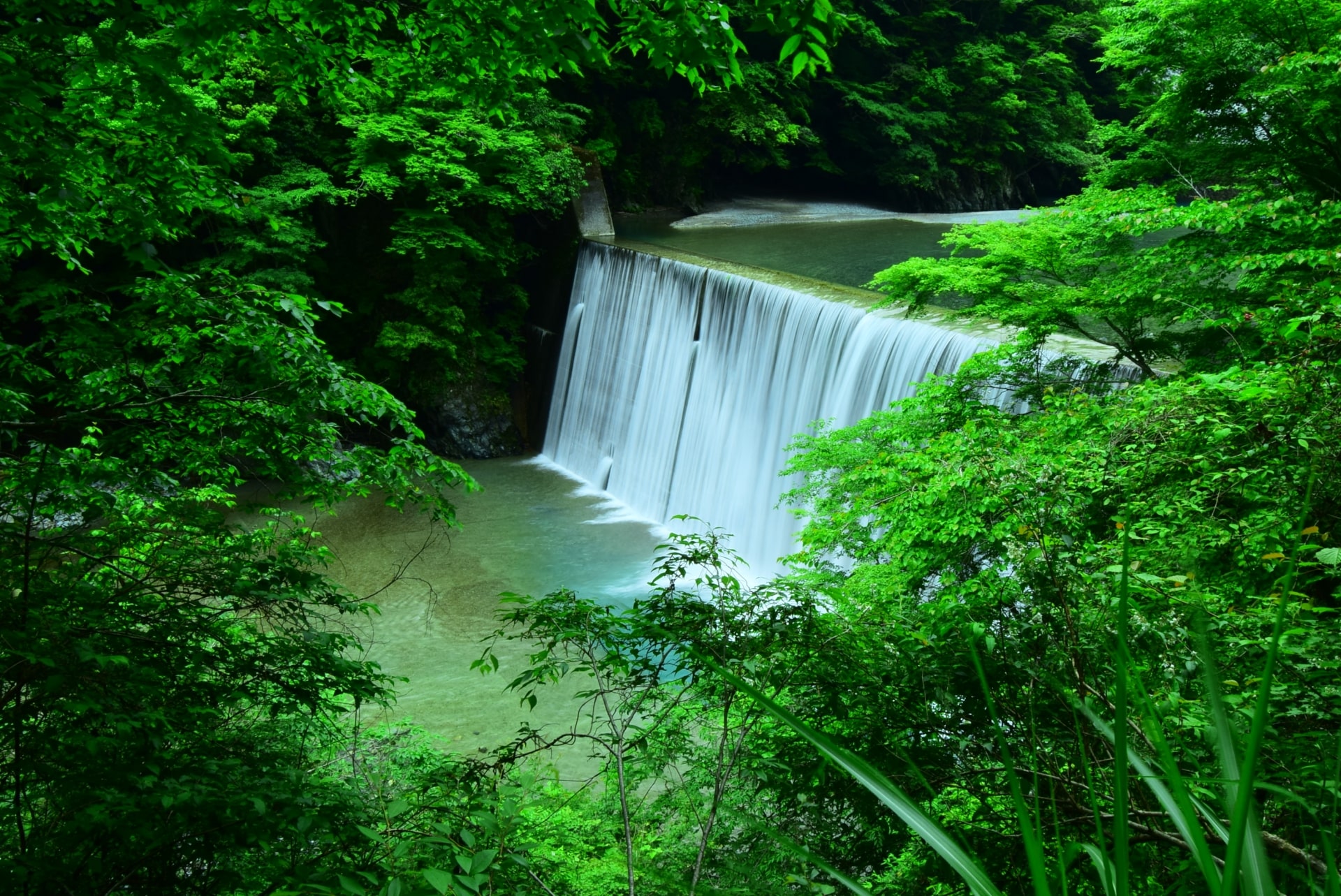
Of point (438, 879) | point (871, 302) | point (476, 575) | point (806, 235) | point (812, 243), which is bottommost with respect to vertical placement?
point (476, 575)

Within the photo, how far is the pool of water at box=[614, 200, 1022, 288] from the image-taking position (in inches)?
661

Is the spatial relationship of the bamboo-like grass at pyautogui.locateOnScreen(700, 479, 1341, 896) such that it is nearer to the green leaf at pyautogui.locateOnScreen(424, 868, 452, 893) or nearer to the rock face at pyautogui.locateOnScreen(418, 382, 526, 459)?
the green leaf at pyautogui.locateOnScreen(424, 868, 452, 893)

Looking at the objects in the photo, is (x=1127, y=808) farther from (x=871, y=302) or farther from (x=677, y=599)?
(x=871, y=302)

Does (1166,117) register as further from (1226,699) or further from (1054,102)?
(1054,102)

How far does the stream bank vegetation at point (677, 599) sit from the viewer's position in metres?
2.22

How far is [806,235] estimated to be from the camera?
20500 millimetres

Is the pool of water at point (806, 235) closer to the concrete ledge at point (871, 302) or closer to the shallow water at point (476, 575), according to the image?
the concrete ledge at point (871, 302)

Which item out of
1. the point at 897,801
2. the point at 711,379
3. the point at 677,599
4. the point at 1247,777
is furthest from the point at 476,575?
the point at 1247,777

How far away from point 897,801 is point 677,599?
249 centimetres

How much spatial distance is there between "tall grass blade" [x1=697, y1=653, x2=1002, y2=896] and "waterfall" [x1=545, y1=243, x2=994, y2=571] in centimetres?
857

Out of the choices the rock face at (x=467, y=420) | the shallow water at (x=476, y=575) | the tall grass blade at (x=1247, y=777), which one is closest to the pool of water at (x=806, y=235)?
the rock face at (x=467, y=420)

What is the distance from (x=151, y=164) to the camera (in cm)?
370

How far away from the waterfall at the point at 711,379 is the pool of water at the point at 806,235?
2.42m

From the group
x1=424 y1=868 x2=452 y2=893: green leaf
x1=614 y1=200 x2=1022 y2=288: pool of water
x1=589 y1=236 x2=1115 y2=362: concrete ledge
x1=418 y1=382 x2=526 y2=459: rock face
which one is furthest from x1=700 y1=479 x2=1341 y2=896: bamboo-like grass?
x1=418 y1=382 x2=526 y2=459: rock face
